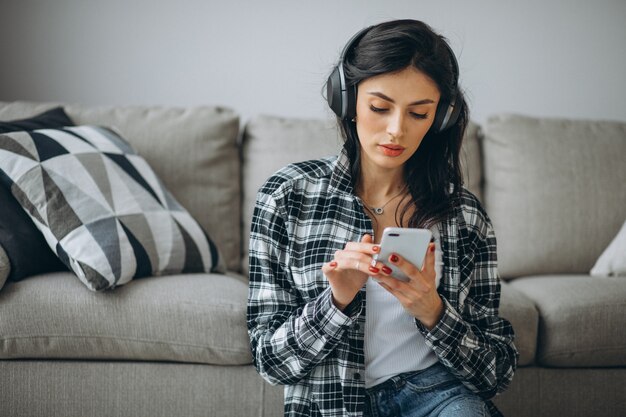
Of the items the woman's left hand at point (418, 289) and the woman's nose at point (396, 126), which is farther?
the woman's nose at point (396, 126)

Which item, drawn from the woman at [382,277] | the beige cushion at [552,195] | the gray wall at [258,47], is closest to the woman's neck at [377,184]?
the woman at [382,277]

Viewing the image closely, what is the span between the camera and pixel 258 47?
8.07 ft

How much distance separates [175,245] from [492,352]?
2.81 ft

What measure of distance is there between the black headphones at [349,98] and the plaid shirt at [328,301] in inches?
4.2

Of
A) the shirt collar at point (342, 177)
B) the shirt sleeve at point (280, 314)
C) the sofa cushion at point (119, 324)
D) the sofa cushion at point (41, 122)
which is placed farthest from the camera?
the sofa cushion at point (41, 122)

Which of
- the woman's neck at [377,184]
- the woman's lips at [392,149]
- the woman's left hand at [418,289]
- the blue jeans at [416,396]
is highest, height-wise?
the woman's lips at [392,149]

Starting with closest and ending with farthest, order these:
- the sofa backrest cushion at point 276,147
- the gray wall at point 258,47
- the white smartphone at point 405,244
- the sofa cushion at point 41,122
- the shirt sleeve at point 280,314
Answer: the white smartphone at point 405,244
the shirt sleeve at point 280,314
the sofa cushion at point 41,122
the sofa backrest cushion at point 276,147
the gray wall at point 258,47

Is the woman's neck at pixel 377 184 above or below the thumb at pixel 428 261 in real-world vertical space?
above

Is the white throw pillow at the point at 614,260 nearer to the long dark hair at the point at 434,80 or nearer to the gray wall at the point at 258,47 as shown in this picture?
the gray wall at the point at 258,47

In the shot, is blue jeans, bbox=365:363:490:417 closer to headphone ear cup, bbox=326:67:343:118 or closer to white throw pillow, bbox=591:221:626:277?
headphone ear cup, bbox=326:67:343:118

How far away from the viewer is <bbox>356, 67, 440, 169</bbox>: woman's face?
1.15 m

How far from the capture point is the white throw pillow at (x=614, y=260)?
1976 millimetres

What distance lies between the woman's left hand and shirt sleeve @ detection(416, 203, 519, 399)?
22mm

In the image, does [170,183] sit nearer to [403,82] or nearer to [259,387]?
[259,387]
